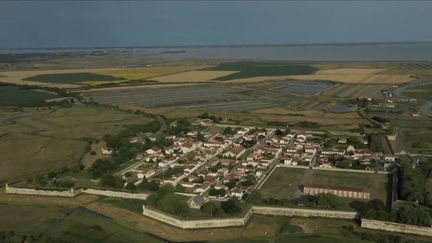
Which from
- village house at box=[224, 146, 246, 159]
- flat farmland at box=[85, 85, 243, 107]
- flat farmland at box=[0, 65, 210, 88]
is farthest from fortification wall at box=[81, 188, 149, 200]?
flat farmland at box=[0, 65, 210, 88]

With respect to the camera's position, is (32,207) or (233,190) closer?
(32,207)

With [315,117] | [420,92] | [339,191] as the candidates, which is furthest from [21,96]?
[420,92]

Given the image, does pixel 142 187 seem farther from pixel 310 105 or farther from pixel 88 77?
pixel 88 77

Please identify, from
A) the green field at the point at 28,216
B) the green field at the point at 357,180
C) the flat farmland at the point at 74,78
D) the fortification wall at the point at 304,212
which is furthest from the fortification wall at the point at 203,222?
the flat farmland at the point at 74,78

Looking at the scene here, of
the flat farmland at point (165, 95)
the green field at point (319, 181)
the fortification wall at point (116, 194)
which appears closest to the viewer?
the fortification wall at point (116, 194)

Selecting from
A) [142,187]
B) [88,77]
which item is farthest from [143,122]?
[88,77]

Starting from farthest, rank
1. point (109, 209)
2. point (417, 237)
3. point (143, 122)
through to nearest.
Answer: point (143, 122) < point (109, 209) < point (417, 237)

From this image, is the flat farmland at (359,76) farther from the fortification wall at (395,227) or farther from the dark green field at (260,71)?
the fortification wall at (395,227)
